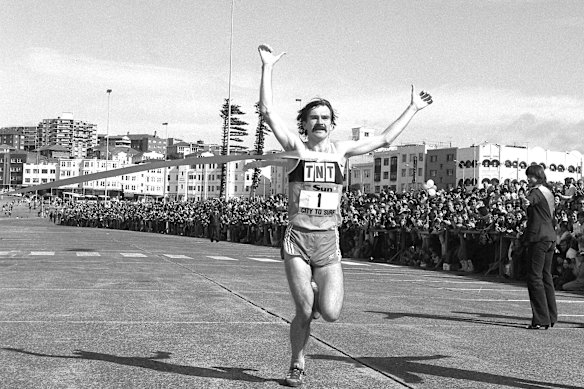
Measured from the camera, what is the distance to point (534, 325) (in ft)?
35.2

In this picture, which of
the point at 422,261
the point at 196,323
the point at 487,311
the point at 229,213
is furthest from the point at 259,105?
the point at 229,213

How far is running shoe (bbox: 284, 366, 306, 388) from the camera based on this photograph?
636cm

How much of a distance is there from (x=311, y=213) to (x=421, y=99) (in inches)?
68.4

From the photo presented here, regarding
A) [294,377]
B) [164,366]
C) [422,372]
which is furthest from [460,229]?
[294,377]

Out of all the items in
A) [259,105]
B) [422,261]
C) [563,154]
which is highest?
[563,154]

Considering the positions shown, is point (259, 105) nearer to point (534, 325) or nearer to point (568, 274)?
point (534, 325)

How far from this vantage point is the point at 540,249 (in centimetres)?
1091

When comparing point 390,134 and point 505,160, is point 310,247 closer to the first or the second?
point 390,134

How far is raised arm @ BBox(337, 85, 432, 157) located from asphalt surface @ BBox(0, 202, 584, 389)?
1897 mm

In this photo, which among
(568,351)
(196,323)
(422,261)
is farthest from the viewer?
(422,261)

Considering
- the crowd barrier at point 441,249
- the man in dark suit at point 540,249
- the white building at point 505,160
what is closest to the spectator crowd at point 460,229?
the crowd barrier at point 441,249

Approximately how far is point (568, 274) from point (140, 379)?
48.5ft

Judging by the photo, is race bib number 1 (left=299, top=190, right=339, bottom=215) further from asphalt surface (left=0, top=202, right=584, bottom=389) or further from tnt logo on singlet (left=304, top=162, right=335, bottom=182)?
asphalt surface (left=0, top=202, right=584, bottom=389)

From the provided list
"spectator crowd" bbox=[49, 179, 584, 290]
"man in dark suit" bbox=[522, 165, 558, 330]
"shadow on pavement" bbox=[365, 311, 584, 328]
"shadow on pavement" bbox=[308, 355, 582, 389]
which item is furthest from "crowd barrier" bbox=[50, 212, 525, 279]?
"shadow on pavement" bbox=[308, 355, 582, 389]
